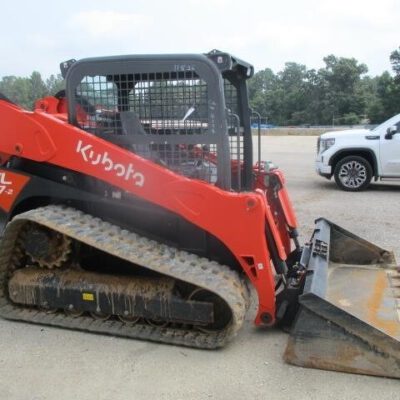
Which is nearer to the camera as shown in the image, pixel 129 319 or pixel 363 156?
pixel 129 319

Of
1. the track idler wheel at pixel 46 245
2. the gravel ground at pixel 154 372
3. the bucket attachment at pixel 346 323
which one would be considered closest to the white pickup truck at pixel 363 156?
the bucket attachment at pixel 346 323

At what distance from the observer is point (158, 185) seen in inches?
148

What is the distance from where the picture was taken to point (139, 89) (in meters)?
3.97

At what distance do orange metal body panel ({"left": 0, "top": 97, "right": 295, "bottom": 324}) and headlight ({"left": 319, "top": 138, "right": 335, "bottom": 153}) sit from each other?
300 inches

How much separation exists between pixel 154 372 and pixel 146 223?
1189mm

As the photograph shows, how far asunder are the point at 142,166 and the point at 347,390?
1984mm

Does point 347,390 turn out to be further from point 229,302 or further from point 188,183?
point 188,183

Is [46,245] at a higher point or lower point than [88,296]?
higher

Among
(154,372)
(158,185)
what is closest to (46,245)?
(158,185)

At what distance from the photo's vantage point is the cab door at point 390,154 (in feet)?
35.1

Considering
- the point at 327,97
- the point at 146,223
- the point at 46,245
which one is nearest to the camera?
the point at 46,245

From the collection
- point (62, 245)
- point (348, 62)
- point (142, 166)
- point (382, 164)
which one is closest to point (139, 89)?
point (142, 166)

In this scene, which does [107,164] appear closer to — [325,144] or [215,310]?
[215,310]

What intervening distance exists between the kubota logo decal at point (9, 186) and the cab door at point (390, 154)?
27.4 feet
